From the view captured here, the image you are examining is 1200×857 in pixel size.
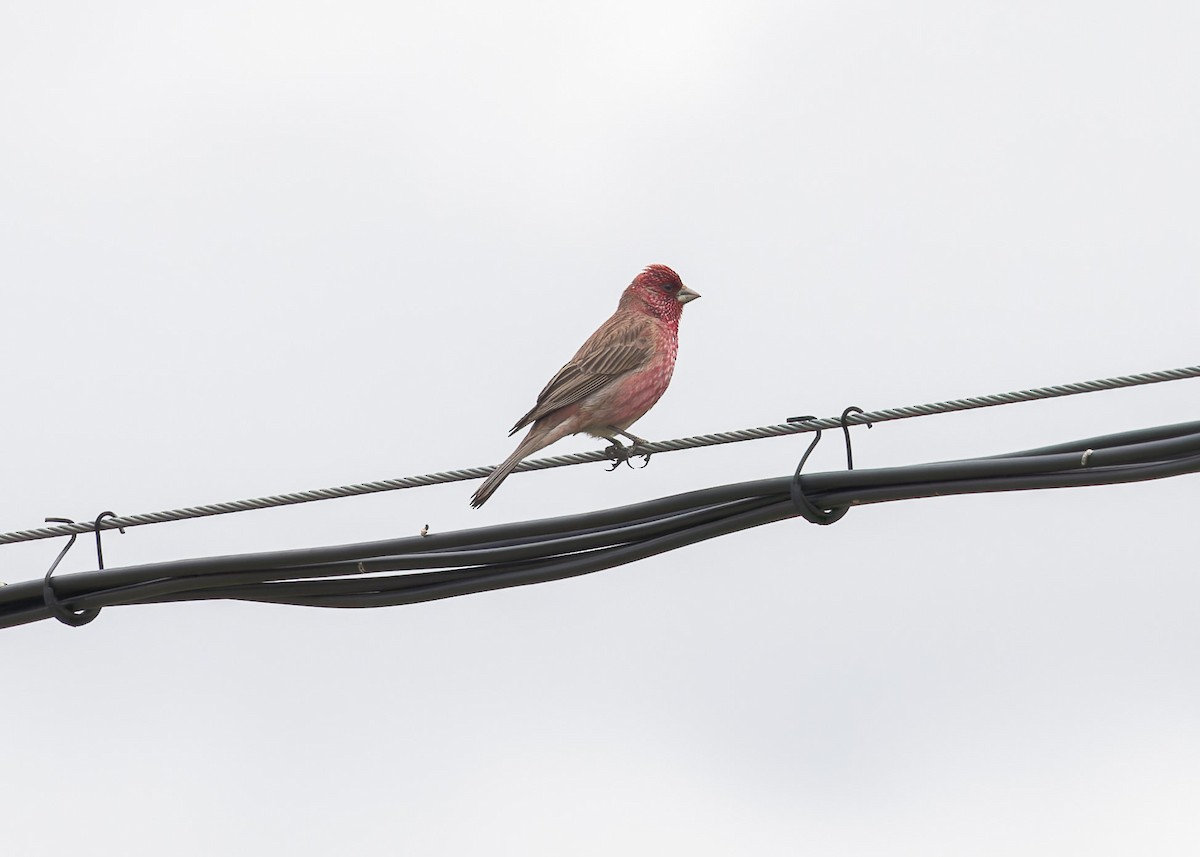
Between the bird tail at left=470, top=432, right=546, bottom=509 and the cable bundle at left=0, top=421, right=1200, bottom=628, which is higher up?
the bird tail at left=470, top=432, right=546, bottom=509

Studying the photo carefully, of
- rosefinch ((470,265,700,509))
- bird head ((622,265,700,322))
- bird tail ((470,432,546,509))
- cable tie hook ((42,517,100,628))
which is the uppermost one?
bird head ((622,265,700,322))

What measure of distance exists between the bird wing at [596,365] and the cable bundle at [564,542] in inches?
147

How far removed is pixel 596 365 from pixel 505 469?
9.98 ft

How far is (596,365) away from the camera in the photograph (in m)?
12.3

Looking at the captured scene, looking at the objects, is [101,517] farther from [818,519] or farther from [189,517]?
[818,519]

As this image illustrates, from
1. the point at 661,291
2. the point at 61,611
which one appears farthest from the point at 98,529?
the point at 661,291

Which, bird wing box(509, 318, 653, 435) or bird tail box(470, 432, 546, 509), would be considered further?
bird wing box(509, 318, 653, 435)

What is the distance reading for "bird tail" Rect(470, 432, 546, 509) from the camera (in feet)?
31.6

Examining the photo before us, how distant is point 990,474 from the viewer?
267 inches

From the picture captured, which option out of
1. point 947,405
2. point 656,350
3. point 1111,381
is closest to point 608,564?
point 947,405

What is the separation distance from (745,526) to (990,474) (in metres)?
1.03

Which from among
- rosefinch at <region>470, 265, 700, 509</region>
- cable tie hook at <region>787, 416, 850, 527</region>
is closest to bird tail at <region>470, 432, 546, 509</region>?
rosefinch at <region>470, 265, 700, 509</region>

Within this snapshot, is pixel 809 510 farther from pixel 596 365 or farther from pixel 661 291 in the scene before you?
pixel 661 291

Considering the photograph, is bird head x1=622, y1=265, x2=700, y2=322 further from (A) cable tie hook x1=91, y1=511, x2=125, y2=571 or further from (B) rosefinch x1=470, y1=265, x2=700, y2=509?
(A) cable tie hook x1=91, y1=511, x2=125, y2=571
